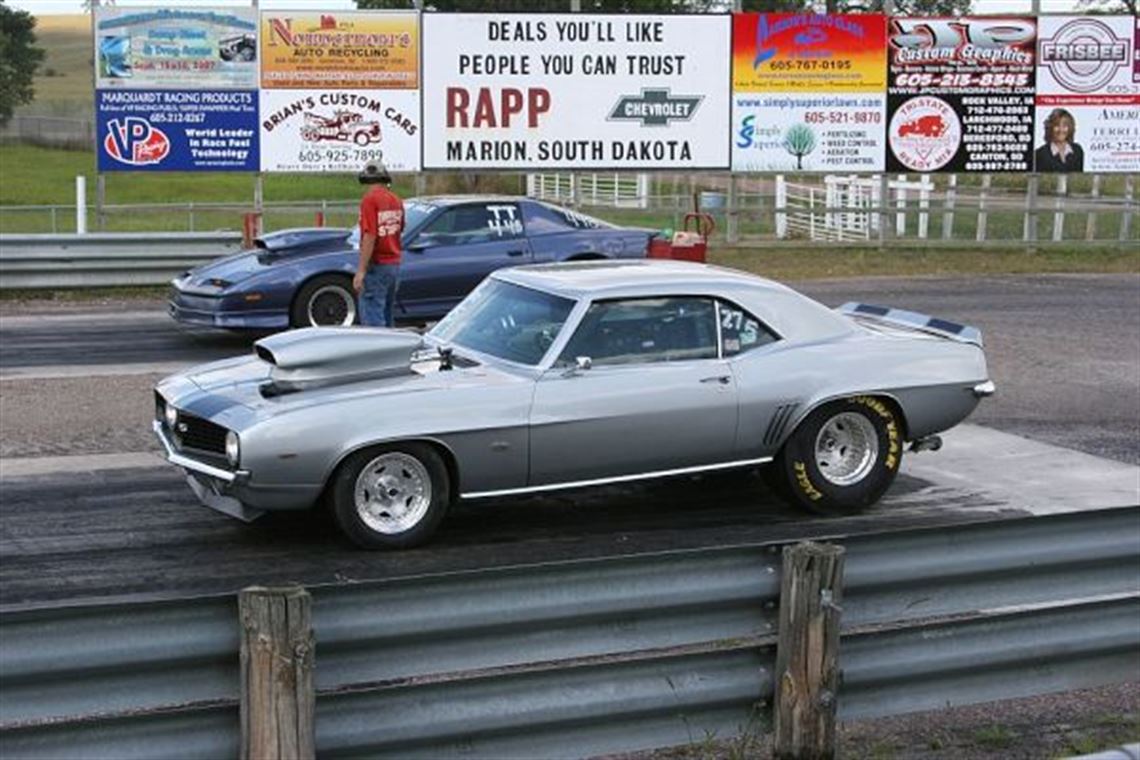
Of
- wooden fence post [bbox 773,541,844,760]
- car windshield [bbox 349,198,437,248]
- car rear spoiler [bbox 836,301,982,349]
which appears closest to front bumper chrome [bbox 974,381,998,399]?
car rear spoiler [bbox 836,301,982,349]

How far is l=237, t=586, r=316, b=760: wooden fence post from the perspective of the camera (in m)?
4.18

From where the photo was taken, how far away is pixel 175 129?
74.8 ft

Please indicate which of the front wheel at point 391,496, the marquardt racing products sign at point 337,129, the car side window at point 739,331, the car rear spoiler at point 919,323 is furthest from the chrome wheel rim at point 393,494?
the marquardt racing products sign at point 337,129

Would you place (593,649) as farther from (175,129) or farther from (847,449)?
(175,129)

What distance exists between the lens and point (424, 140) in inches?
938

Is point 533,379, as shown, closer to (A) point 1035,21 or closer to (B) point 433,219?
(B) point 433,219

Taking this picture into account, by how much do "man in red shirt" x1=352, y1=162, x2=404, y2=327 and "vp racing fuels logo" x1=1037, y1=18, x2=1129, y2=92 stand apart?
15155 mm

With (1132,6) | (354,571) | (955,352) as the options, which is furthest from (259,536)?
(1132,6)

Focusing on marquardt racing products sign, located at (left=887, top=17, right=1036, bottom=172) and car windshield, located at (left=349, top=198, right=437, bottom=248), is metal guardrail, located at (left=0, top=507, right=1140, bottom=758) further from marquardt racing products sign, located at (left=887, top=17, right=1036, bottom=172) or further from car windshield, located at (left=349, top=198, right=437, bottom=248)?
marquardt racing products sign, located at (left=887, top=17, right=1036, bottom=172)

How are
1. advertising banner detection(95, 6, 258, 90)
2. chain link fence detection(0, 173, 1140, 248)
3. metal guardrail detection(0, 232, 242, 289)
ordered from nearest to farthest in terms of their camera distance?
metal guardrail detection(0, 232, 242, 289)
advertising banner detection(95, 6, 258, 90)
chain link fence detection(0, 173, 1140, 248)

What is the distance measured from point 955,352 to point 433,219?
729cm

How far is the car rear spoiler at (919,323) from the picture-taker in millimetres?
9750

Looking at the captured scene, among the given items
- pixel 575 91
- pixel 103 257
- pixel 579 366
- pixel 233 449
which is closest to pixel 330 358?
pixel 233 449

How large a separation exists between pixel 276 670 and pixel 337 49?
65.4 feet
